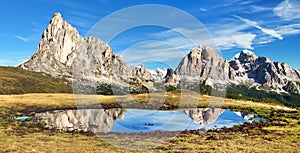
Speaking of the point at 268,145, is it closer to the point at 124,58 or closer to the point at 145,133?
the point at 145,133

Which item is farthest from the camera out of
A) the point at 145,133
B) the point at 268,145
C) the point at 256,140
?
the point at 145,133

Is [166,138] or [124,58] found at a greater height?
[124,58]

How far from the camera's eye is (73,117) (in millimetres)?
56094

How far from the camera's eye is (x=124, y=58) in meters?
20.2

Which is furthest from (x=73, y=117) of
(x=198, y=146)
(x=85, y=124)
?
(x=198, y=146)

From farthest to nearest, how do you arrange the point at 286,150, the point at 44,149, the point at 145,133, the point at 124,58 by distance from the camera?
the point at 145,133, the point at 286,150, the point at 44,149, the point at 124,58

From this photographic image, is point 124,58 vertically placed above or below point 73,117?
above

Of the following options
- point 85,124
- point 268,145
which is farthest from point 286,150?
point 85,124

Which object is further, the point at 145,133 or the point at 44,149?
the point at 145,133

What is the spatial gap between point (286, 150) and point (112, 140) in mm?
21655

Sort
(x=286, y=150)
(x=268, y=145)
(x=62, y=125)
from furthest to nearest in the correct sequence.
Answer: (x=62, y=125), (x=268, y=145), (x=286, y=150)

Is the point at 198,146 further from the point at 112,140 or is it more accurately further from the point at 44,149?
the point at 44,149

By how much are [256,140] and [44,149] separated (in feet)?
91.6

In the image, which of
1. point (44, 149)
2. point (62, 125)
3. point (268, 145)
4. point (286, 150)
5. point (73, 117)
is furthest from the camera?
point (73, 117)
